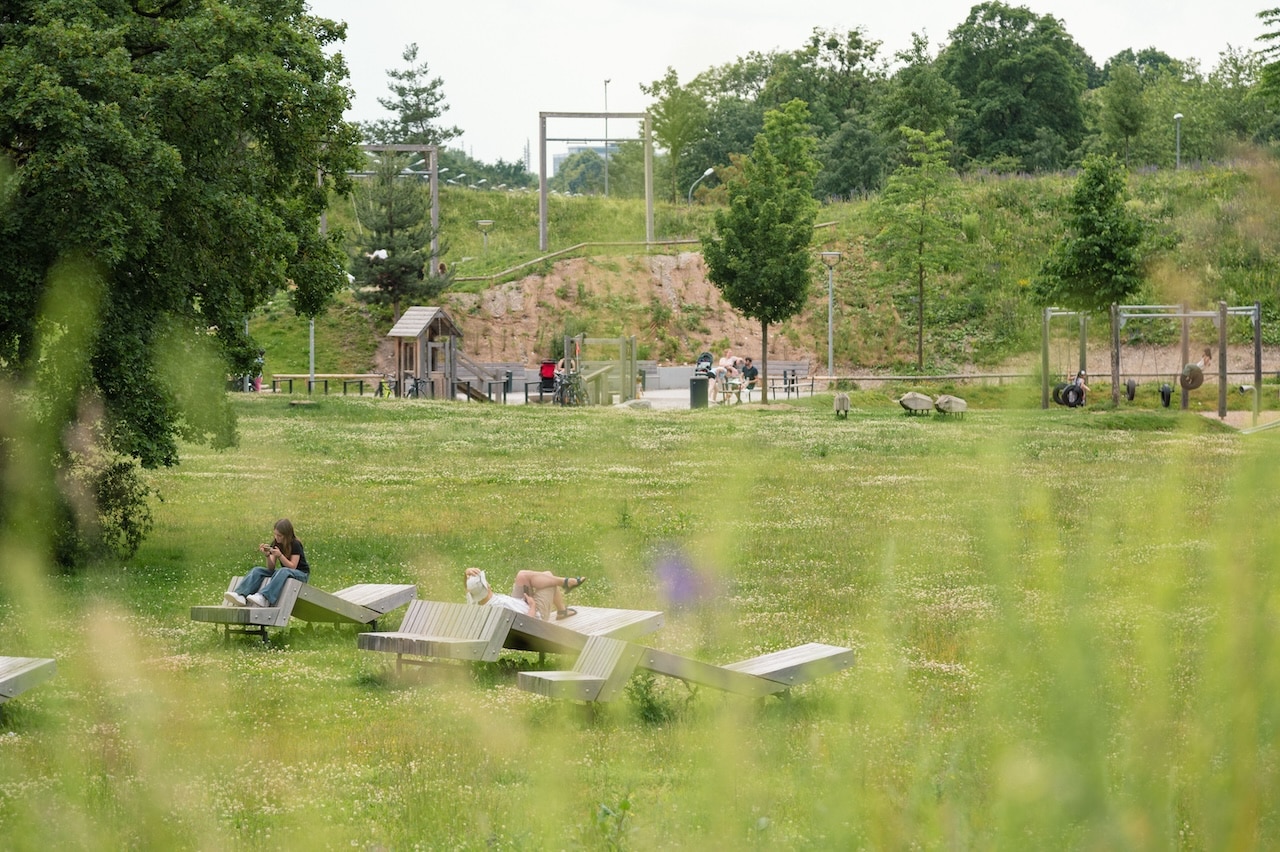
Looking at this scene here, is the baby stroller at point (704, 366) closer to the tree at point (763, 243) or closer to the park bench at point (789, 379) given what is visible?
the park bench at point (789, 379)

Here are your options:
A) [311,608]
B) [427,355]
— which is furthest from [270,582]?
[427,355]

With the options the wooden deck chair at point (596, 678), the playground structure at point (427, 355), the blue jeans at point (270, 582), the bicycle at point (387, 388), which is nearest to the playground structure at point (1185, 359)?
the playground structure at point (427, 355)

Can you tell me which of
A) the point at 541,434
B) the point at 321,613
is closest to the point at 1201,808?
the point at 321,613

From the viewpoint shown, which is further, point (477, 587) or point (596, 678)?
point (477, 587)

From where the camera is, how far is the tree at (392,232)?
192ft

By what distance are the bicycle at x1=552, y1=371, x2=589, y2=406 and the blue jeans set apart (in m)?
34.2

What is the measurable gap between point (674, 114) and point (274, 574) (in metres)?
83.9

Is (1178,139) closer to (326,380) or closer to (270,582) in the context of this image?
(326,380)

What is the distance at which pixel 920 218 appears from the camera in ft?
188

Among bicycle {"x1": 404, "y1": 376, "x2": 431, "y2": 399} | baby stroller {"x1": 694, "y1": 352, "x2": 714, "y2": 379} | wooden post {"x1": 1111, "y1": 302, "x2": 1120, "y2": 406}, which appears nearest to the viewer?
wooden post {"x1": 1111, "y1": 302, "x2": 1120, "y2": 406}

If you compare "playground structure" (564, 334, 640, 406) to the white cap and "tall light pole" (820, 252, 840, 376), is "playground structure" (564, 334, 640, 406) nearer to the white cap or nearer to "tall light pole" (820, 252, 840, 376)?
"tall light pole" (820, 252, 840, 376)

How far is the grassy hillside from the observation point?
60.9 metres

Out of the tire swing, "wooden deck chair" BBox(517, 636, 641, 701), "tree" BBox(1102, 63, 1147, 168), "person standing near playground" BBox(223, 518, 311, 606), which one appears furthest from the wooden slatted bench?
"tree" BBox(1102, 63, 1147, 168)

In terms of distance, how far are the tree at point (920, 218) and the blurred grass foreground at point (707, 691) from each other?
34.0m
